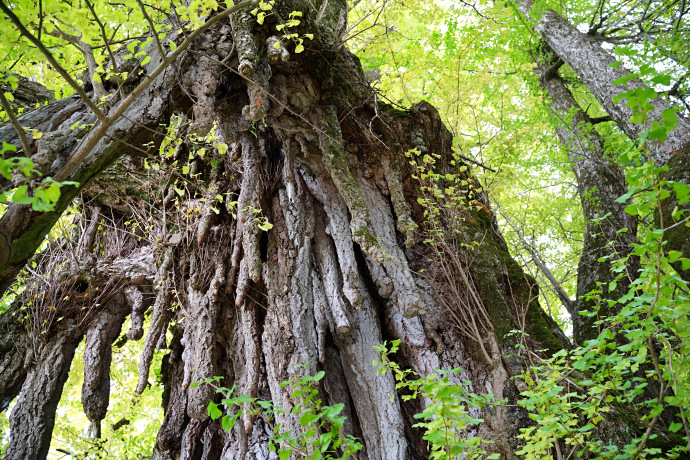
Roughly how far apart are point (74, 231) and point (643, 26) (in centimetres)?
784

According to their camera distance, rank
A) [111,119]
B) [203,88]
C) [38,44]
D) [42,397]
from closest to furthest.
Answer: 1. [38,44]
2. [111,119]
3. [203,88]
4. [42,397]

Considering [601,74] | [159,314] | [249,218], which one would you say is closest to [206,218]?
[249,218]

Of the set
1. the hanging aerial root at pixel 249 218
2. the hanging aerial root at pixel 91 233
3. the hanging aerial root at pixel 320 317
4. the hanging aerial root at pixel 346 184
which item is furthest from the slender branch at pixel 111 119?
the hanging aerial root at pixel 91 233

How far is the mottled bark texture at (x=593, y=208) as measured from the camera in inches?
174

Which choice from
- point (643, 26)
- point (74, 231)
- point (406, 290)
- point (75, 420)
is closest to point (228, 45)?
point (406, 290)

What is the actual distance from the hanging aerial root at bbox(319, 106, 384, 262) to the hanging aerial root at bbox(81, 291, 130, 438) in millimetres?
3621

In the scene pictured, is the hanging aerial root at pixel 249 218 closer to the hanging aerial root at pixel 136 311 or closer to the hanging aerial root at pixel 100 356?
the hanging aerial root at pixel 136 311

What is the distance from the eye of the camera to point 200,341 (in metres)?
4.04

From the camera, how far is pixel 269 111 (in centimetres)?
363

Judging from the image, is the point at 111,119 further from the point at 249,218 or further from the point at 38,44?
the point at 249,218

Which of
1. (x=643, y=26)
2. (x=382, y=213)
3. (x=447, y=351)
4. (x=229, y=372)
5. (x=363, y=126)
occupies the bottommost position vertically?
(x=447, y=351)

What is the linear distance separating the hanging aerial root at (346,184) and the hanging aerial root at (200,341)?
159cm

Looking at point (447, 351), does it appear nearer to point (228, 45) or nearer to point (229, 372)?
point (229, 372)

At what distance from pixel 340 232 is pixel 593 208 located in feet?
10.4
